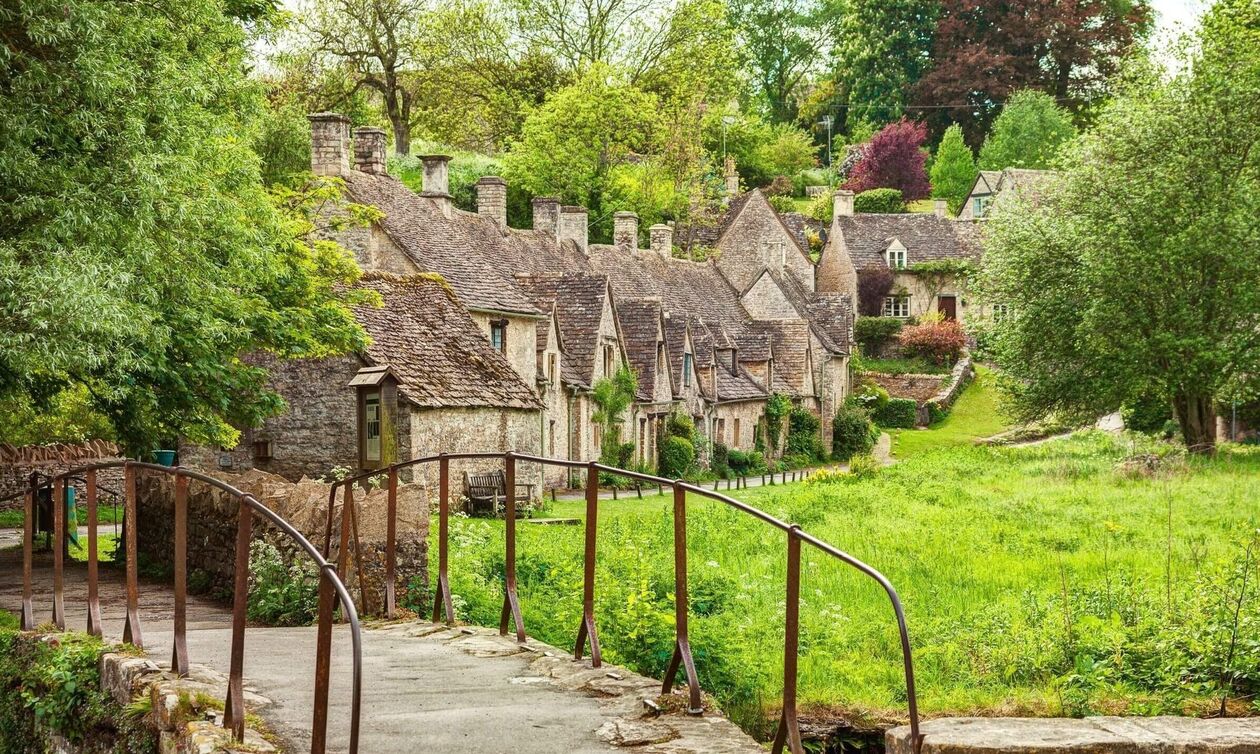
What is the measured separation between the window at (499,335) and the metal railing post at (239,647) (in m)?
33.4

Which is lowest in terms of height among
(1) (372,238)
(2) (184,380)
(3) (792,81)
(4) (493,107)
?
(2) (184,380)

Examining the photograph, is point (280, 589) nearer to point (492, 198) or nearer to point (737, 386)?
point (492, 198)

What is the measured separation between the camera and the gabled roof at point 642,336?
51.5m

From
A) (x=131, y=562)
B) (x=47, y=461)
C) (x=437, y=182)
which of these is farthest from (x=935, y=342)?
(x=131, y=562)

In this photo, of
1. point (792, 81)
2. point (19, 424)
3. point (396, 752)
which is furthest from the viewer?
point (792, 81)

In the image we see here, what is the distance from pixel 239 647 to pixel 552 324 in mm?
36922

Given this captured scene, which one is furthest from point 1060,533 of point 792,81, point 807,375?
point 792,81

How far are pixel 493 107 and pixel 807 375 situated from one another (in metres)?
28.0

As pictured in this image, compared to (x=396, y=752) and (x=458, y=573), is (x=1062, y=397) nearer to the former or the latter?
(x=458, y=573)

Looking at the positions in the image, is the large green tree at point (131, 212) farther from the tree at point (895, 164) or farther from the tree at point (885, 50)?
the tree at point (885, 50)

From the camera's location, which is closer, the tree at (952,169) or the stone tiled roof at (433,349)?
the stone tiled roof at (433,349)

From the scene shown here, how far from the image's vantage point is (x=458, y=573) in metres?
17.0

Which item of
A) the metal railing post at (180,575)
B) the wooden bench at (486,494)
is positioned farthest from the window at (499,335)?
the metal railing post at (180,575)

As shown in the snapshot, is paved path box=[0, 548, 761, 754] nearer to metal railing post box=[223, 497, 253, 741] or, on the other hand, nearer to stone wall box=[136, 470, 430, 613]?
metal railing post box=[223, 497, 253, 741]
